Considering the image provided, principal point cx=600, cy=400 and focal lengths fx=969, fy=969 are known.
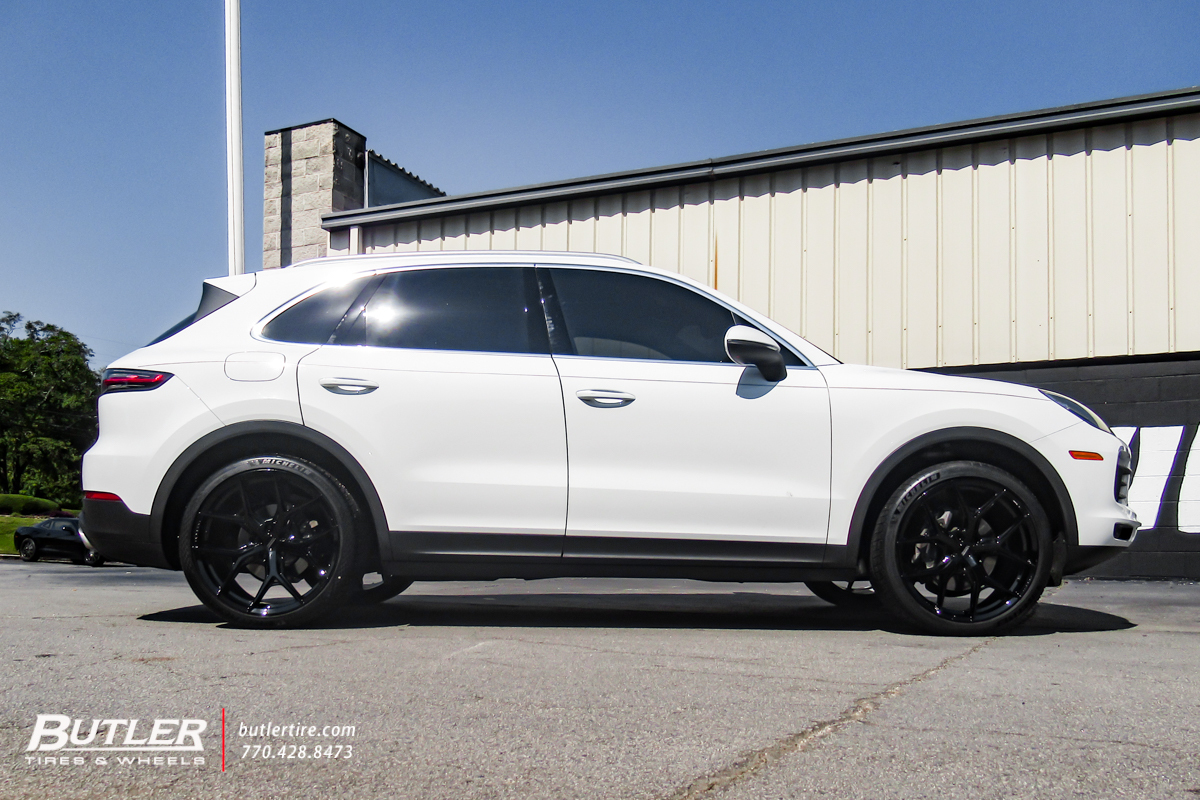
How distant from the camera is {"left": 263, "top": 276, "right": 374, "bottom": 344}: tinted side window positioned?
14.7 feet

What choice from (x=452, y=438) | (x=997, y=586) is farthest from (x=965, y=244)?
(x=452, y=438)

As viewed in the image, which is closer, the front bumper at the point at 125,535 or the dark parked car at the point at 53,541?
the front bumper at the point at 125,535

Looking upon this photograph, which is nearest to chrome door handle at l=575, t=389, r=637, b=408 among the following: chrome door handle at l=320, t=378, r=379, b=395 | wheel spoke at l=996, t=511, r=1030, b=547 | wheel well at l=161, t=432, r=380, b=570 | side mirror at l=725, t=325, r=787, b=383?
side mirror at l=725, t=325, r=787, b=383

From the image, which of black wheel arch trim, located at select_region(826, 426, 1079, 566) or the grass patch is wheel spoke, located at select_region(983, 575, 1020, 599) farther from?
the grass patch

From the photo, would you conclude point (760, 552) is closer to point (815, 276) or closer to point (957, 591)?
point (957, 591)

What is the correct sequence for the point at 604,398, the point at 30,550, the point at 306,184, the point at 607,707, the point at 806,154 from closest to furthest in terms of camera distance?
the point at 607,707, the point at 604,398, the point at 806,154, the point at 306,184, the point at 30,550

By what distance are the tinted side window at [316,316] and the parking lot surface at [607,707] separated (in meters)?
1.32

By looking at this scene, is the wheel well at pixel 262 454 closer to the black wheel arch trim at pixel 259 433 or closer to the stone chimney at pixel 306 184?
the black wheel arch trim at pixel 259 433

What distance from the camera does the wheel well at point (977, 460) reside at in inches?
171

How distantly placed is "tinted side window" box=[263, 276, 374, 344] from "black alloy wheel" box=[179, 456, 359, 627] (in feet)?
1.93

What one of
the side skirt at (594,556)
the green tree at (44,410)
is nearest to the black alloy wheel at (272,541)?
the side skirt at (594,556)

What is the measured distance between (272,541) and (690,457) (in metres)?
1.86

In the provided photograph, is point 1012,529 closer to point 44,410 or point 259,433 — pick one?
point 259,433

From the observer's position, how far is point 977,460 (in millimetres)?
4422
